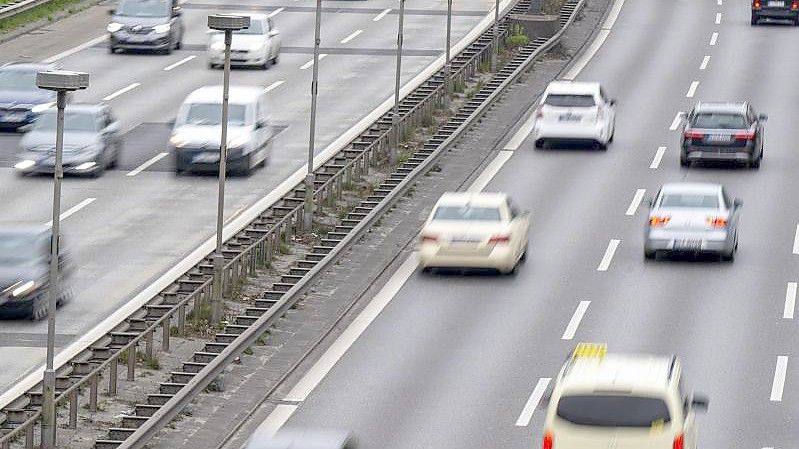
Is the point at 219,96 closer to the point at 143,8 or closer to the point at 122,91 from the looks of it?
the point at 122,91

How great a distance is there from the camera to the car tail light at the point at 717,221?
127ft

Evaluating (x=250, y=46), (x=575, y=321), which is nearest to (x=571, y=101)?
(x=250, y=46)

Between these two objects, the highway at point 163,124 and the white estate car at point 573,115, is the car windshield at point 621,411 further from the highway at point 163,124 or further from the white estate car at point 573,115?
the white estate car at point 573,115

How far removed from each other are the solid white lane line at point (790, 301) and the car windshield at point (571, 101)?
14.2 m

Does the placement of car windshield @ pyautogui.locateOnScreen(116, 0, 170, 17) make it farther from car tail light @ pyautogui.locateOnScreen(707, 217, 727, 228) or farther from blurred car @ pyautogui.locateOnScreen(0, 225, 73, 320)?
car tail light @ pyautogui.locateOnScreen(707, 217, 727, 228)

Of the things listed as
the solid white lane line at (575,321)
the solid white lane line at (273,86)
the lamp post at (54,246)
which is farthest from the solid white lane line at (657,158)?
the lamp post at (54,246)

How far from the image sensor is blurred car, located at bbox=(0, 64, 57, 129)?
53031 millimetres

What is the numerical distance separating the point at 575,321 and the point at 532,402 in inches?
212

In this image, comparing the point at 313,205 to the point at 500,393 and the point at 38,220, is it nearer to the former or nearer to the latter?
the point at 38,220

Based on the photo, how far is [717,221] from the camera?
127 feet

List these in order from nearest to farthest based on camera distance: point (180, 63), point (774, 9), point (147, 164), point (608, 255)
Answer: point (608, 255)
point (147, 164)
point (180, 63)
point (774, 9)

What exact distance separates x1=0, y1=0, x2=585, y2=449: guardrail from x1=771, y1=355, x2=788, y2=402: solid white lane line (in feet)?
26.7

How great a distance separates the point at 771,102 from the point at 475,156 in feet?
41.2

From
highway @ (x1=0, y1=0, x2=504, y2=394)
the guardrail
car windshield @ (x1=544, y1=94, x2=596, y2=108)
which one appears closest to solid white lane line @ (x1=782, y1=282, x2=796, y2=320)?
the guardrail
